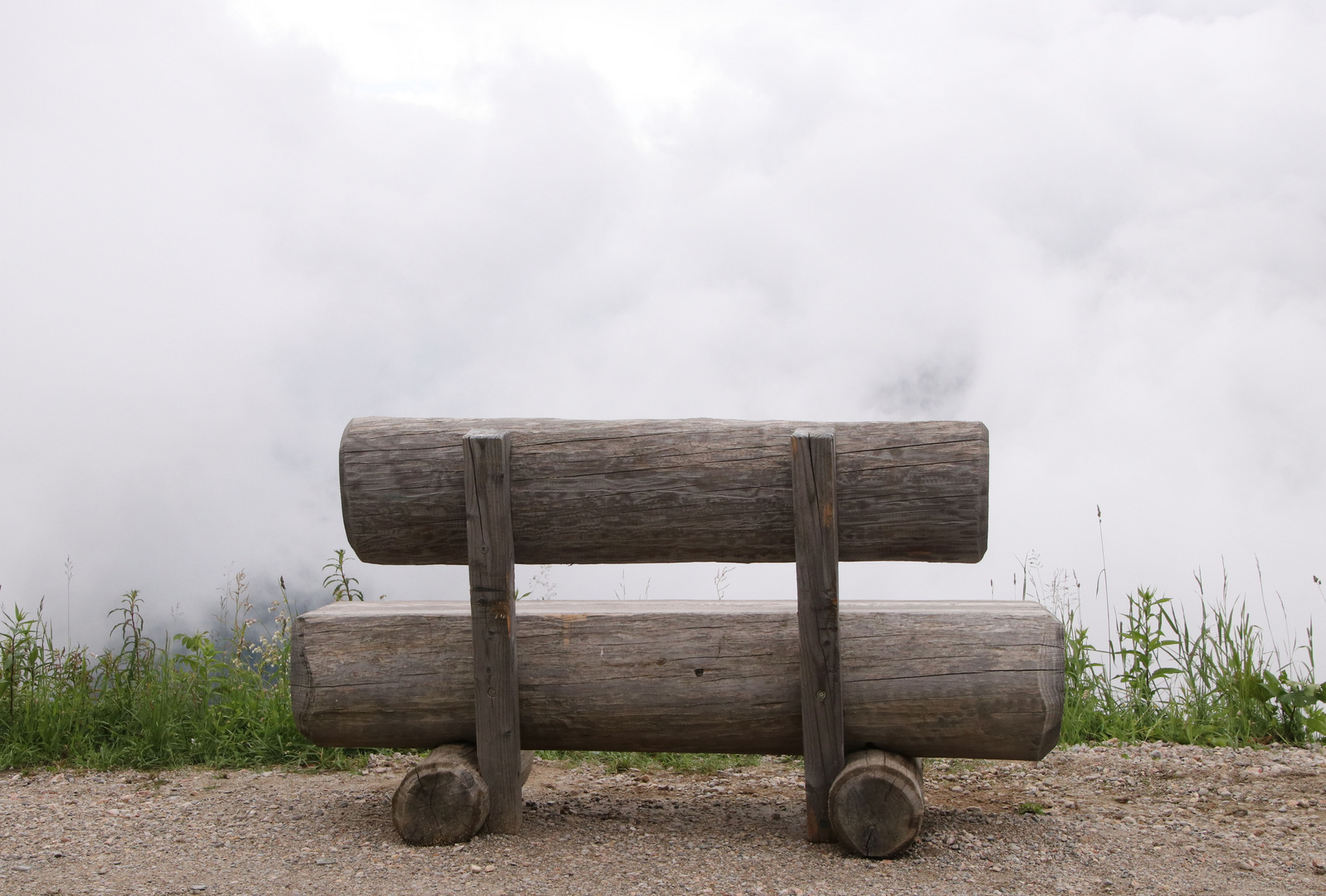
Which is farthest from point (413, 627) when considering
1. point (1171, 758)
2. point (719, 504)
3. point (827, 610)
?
point (1171, 758)

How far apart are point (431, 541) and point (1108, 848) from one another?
3163mm

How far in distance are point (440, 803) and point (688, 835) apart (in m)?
1.08

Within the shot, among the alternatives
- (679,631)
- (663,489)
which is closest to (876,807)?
(679,631)

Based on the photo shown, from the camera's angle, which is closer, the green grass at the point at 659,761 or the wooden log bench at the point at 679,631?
the wooden log bench at the point at 679,631

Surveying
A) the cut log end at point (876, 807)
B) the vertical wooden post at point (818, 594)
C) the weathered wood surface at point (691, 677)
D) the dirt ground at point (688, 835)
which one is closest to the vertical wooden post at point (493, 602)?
the weathered wood surface at point (691, 677)

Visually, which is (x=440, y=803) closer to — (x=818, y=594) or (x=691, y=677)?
(x=691, y=677)

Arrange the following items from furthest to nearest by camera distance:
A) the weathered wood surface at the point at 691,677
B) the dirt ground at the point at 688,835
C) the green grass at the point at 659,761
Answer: the green grass at the point at 659,761
the weathered wood surface at the point at 691,677
the dirt ground at the point at 688,835

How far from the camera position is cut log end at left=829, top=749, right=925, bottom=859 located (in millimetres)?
4238

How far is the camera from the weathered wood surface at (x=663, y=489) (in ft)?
13.9

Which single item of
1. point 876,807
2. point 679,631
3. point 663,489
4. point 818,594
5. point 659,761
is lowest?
point 659,761

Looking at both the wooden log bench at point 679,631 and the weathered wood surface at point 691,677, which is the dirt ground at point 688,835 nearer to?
the wooden log bench at point 679,631

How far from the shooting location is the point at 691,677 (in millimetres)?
4430

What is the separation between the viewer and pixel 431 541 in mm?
4500

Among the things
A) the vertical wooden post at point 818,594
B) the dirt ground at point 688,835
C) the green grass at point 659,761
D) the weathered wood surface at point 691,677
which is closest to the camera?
the dirt ground at point 688,835
